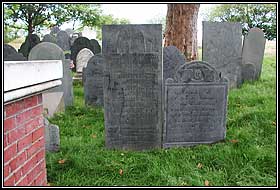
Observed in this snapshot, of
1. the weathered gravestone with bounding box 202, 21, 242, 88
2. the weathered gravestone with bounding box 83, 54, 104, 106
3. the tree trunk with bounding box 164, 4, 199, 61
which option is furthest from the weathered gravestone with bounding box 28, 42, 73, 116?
the tree trunk with bounding box 164, 4, 199, 61

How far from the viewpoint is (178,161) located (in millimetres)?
4109

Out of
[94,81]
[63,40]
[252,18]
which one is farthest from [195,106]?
[63,40]

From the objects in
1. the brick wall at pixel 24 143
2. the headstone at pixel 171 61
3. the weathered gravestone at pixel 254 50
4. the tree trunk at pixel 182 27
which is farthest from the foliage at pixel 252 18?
the brick wall at pixel 24 143

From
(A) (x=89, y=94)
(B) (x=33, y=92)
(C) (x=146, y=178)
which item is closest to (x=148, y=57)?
(C) (x=146, y=178)

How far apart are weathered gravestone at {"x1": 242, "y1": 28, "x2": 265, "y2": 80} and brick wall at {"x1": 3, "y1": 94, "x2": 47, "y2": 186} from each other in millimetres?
7305

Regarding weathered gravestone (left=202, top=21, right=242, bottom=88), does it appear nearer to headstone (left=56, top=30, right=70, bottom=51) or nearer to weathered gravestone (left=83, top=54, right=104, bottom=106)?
weathered gravestone (left=83, top=54, right=104, bottom=106)

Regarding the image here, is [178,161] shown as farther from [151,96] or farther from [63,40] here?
[63,40]

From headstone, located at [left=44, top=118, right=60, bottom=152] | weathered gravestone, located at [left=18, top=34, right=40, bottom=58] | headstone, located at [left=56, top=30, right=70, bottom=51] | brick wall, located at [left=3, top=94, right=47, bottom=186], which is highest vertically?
headstone, located at [left=56, top=30, right=70, bottom=51]

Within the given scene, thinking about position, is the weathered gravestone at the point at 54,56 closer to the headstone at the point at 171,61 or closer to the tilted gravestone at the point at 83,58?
the headstone at the point at 171,61

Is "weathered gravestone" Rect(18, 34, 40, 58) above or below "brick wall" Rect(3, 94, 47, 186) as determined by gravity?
above

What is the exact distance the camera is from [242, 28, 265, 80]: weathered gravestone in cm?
935

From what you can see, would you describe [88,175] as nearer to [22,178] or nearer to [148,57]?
[22,178]

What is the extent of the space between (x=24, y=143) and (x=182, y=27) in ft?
25.5

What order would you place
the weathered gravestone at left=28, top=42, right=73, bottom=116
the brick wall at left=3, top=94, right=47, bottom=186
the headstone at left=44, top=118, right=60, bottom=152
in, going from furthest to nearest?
the weathered gravestone at left=28, top=42, right=73, bottom=116 < the headstone at left=44, top=118, right=60, bottom=152 < the brick wall at left=3, top=94, right=47, bottom=186
